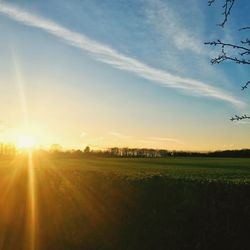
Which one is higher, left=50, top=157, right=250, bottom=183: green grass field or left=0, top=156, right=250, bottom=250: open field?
left=50, top=157, right=250, bottom=183: green grass field

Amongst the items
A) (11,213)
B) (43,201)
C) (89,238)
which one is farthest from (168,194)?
(11,213)

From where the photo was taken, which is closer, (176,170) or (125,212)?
(125,212)

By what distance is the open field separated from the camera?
12.1 metres

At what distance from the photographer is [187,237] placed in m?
12.5

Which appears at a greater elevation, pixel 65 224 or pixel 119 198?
pixel 119 198

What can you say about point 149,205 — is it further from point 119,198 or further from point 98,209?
point 98,209

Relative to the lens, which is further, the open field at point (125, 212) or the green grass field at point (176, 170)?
the green grass field at point (176, 170)

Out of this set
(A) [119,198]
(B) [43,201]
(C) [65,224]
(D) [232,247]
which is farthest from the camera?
(B) [43,201]

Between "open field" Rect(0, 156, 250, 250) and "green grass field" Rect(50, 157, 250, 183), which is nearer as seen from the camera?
"open field" Rect(0, 156, 250, 250)

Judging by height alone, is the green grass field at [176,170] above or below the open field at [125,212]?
above

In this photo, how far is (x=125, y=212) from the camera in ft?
47.4

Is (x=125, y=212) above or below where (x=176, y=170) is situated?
below

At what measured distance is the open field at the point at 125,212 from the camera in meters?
12.1

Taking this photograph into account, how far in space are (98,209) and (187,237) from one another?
4.15m
